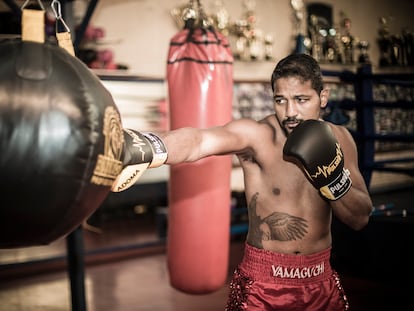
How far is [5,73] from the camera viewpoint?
1.04m

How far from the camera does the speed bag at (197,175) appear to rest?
2459mm

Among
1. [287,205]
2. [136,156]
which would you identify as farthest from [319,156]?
[136,156]

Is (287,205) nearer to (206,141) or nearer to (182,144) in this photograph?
(206,141)

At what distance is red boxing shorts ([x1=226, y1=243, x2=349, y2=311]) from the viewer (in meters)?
1.76

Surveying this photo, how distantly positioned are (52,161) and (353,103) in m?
3.09

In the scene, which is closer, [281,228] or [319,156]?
[319,156]

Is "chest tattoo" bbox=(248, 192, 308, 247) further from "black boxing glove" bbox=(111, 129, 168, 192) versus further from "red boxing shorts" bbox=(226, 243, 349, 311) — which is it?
"black boxing glove" bbox=(111, 129, 168, 192)

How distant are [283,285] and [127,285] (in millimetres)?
2130

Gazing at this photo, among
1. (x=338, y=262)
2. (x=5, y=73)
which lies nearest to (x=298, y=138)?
(x=5, y=73)

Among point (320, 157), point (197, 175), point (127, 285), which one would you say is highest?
point (320, 157)

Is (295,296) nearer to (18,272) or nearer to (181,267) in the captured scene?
(181,267)

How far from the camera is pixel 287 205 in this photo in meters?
1.82

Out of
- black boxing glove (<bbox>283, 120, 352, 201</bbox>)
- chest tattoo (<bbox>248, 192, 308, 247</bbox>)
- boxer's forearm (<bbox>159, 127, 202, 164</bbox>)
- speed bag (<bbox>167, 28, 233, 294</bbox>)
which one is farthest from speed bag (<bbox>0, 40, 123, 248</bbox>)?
speed bag (<bbox>167, 28, 233, 294</bbox>)

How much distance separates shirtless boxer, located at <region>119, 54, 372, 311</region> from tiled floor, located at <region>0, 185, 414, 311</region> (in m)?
1.22
